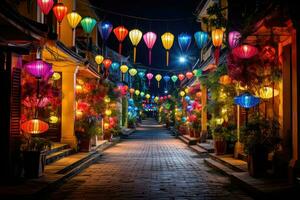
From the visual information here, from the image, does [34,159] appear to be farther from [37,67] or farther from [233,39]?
[233,39]

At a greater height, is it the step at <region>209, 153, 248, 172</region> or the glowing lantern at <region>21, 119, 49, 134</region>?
the glowing lantern at <region>21, 119, 49, 134</region>

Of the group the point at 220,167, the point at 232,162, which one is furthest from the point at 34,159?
the point at 232,162

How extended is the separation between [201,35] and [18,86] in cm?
810

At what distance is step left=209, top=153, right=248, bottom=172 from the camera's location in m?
13.4

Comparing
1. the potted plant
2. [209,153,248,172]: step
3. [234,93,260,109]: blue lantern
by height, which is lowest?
[209,153,248,172]: step

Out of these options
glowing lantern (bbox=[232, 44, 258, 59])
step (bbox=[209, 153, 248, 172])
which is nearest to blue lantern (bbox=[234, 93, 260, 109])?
glowing lantern (bbox=[232, 44, 258, 59])

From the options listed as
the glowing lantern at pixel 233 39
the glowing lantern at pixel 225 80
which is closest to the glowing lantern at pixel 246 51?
the glowing lantern at pixel 233 39

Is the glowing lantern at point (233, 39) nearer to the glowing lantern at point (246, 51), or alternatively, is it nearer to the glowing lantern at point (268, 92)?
the glowing lantern at point (246, 51)

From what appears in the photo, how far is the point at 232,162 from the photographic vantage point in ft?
48.7

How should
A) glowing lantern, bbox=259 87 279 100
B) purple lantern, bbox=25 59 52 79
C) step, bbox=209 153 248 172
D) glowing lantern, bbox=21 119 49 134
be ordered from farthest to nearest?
step, bbox=209 153 248 172 → glowing lantern, bbox=259 87 279 100 → purple lantern, bbox=25 59 52 79 → glowing lantern, bbox=21 119 49 134

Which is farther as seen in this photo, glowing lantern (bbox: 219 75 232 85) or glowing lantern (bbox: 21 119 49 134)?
glowing lantern (bbox: 219 75 232 85)

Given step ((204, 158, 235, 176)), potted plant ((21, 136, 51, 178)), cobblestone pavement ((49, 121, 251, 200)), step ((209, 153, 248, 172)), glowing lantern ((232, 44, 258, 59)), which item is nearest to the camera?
cobblestone pavement ((49, 121, 251, 200))

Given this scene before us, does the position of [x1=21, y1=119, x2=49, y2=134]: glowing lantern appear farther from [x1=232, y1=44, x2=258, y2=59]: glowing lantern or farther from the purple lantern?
[x1=232, y1=44, x2=258, y2=59]: glowing lantern

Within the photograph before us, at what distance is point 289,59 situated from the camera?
11703mm
